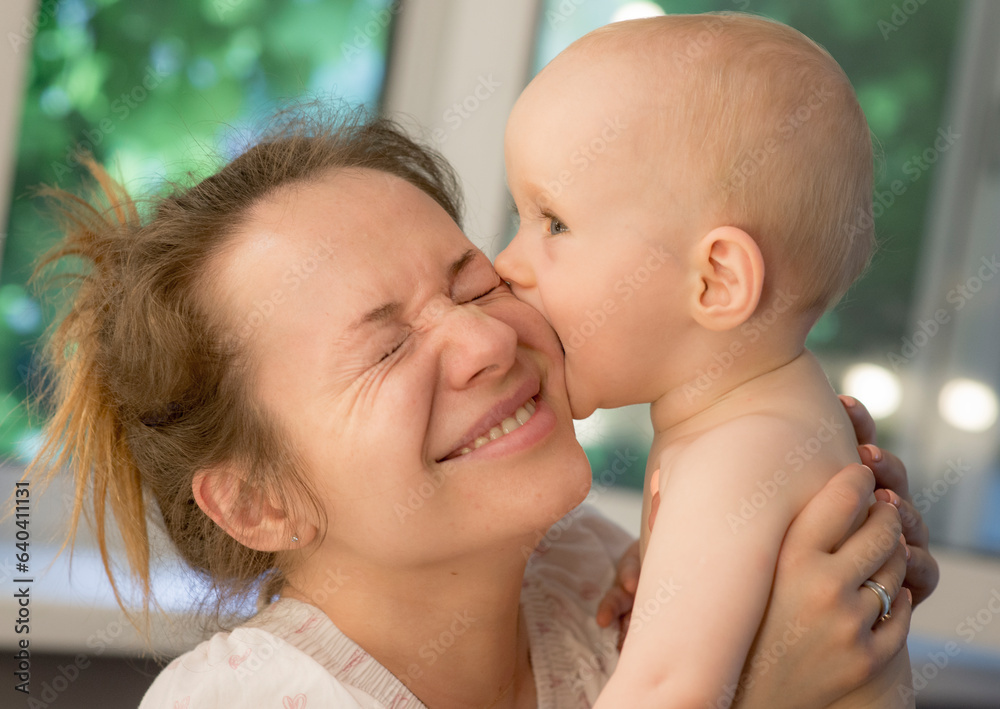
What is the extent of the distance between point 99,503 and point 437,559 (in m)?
0.54

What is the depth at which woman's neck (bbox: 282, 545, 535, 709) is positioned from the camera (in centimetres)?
122

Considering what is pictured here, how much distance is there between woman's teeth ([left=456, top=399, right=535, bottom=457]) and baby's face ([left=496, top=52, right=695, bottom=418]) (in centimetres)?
8

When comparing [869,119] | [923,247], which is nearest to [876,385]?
[923,247]

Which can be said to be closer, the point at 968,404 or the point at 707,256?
the point at 707,256

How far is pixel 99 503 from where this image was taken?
51.6 inches

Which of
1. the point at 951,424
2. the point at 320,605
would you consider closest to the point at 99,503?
the point at 320,605

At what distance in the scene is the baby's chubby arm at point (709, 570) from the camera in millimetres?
913

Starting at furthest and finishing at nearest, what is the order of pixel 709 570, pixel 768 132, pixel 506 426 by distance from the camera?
1. pixel 506 426
2. pixel 768 132
3. pixel 709 570

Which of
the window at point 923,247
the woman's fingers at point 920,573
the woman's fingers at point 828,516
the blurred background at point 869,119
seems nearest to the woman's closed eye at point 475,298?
the woman's fingers at point 828,516

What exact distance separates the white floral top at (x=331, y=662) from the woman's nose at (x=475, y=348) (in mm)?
403

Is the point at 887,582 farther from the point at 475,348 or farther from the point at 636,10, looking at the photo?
the point at 636,10

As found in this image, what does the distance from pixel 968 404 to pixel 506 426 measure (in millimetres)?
2004

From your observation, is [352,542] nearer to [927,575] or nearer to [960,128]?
[927,575]

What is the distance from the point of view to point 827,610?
1054 millimetres
